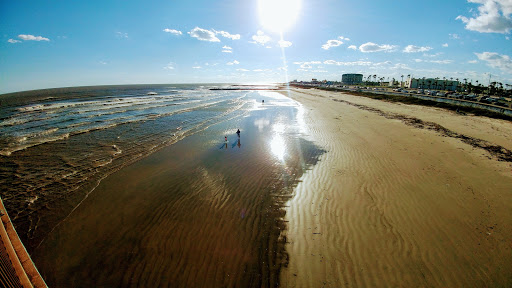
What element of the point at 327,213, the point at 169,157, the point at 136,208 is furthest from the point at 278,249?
the point at 169,157

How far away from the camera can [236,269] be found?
593 cm

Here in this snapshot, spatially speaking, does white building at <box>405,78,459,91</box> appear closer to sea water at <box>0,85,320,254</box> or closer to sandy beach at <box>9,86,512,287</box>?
sandy beach at <box>9,86,512,287</box>

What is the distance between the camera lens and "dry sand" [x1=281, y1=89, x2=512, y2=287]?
563 centimetres

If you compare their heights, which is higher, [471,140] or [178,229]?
[471,140]

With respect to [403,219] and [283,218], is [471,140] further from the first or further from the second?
[283,218]

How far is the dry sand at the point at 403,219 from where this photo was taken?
5633 mm

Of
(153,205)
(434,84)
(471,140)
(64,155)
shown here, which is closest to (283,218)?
(153,205)

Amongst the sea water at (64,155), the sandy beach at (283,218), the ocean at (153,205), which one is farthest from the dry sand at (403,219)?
the sea water at (64,155)

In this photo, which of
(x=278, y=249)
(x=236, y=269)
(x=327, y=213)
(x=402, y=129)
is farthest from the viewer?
(x=402, y=129)

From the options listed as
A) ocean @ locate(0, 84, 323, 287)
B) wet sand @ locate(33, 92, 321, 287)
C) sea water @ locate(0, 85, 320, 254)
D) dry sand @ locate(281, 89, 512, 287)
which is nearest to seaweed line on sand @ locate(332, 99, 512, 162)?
dry sand @ locate(281, 89, 512, 287)

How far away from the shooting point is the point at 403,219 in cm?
768

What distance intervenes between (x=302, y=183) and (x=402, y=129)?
55.0 ft

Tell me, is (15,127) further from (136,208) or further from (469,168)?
(469,168)

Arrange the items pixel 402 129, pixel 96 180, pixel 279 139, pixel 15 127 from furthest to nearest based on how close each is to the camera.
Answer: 1. pixel 15 127
2. pixel 402 129
3. pixel 279 139
4. pixel 96 180
